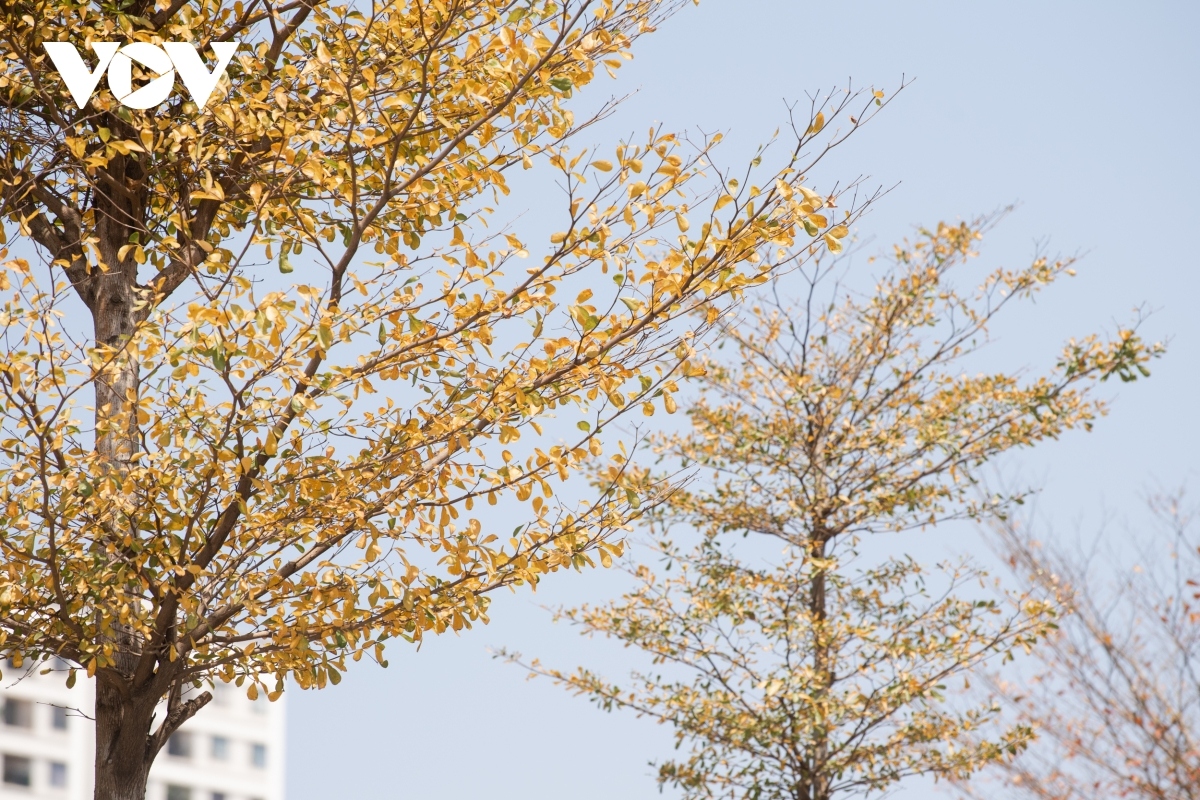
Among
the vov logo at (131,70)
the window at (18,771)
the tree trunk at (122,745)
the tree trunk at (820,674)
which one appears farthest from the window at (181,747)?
the vov logo at (131,70)

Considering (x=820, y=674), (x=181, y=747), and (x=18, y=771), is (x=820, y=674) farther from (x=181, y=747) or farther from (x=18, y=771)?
(x=181, y=747)

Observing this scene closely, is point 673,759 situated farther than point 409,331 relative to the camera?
Yes

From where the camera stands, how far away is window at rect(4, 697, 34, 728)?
130 ft

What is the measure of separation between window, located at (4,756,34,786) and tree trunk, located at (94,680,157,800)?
1627 inches

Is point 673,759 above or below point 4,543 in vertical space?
below

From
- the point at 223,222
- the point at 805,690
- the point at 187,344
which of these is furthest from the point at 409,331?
the point at 805,690

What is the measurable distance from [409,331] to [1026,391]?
18.2ft

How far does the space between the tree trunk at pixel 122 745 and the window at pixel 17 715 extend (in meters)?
41.1

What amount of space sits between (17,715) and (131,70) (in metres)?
42.3

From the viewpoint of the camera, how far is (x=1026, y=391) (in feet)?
25.9

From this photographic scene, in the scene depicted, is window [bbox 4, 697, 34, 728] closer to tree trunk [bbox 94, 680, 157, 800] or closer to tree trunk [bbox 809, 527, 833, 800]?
tree trunk [bbox 809, 527, 833, 800]

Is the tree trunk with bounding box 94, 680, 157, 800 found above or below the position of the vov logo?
below

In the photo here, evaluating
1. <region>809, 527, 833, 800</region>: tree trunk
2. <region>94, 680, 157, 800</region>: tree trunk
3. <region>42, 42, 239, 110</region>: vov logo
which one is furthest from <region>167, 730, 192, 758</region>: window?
<region>42, 42, 239, 110</region>: vov logo

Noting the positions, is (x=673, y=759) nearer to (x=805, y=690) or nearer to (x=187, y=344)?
(x=805, y=690)
